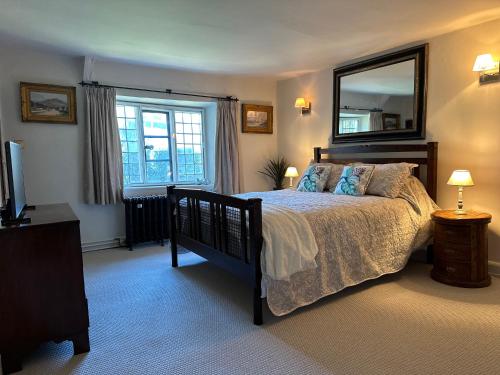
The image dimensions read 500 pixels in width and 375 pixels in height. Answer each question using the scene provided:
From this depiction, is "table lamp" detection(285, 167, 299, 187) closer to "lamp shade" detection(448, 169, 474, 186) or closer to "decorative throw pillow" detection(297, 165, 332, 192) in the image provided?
"decorative throw pillow" detection(297, 165, 332, 192)

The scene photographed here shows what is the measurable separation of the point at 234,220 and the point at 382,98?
258 centimetres

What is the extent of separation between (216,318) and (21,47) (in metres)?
3.62

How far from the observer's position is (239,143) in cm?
521

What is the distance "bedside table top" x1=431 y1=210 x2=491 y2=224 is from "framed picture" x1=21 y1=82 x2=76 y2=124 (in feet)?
13.7

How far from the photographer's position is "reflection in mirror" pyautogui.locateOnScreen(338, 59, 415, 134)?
12.3 feet

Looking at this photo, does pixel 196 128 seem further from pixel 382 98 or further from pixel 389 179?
pixel 389 179

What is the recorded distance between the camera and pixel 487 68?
119 inches

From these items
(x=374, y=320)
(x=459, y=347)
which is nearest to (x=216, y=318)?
(x=374, y=320)

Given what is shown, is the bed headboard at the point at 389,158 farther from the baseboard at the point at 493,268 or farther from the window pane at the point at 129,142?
the window pane at the point at 129,142

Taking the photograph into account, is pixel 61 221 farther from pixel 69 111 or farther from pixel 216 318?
pixel 69 111

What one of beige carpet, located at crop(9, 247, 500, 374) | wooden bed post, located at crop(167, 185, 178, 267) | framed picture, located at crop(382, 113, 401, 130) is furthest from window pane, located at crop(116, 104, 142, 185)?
framed picture, located at crop(382, 113, 401, 130)

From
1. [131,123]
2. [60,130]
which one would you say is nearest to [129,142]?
[131,123]

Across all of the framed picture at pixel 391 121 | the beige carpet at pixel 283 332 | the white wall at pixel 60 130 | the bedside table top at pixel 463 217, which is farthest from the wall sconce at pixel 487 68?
the white wall at pixel 60 130

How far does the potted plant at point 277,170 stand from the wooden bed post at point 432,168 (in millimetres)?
2312
